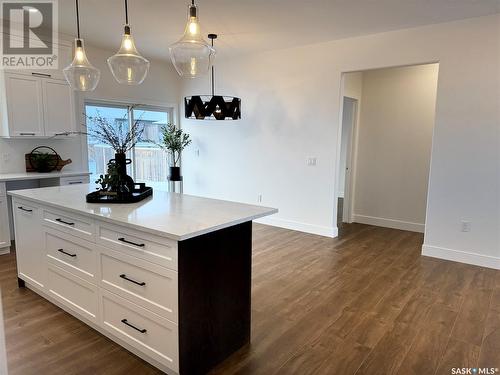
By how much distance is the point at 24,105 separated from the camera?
14.1 feet

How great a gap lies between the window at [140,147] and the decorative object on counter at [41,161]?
75 cm

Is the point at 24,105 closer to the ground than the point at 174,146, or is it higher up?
higher up

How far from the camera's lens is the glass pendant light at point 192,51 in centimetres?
231

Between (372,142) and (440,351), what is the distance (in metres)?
3.96

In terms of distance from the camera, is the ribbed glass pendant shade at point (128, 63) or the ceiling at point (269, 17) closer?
the ribbed glass pendant shade at point (128, 63)

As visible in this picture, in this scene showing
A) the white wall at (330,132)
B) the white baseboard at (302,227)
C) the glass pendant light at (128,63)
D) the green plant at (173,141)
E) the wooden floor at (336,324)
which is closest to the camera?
the wooden floor at (336,324)

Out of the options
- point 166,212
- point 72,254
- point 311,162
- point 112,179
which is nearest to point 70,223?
point 72,254

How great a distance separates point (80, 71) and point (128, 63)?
579 millimetres

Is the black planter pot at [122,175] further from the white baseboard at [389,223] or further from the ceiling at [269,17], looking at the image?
the white baseboard at [389,223]

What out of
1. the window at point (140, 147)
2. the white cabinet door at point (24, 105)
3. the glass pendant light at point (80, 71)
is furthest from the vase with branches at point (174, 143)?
the glass pendant light at point (80, 71)

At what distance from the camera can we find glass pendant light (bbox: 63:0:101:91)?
2826 millimetres

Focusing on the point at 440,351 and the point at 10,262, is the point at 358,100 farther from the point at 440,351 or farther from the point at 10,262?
the point at 10,262

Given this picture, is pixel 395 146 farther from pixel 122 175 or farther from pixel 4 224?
pixel 4 224

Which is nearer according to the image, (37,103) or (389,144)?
(37,103)
